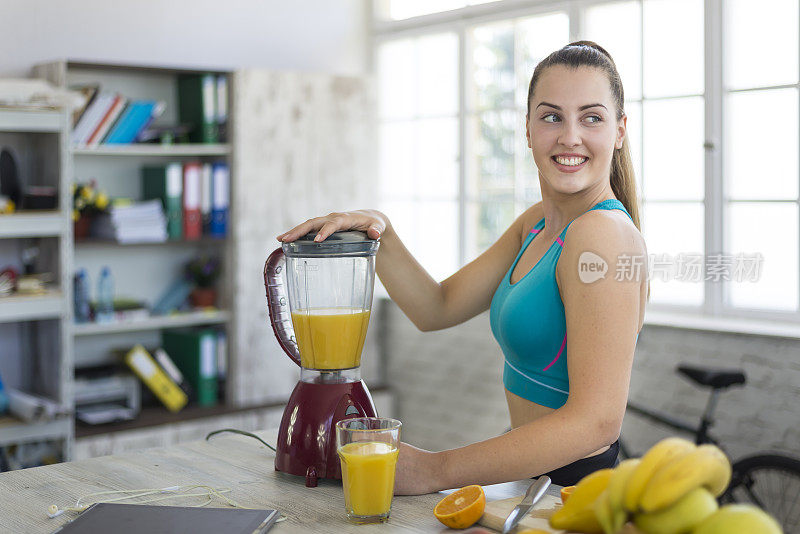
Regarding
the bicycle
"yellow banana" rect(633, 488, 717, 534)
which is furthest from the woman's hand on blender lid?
the bicycle

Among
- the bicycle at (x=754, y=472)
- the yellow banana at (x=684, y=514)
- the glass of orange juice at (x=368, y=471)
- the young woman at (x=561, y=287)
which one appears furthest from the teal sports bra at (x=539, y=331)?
the bicycle at (x=754, y=472)

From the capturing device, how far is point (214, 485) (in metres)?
1.42

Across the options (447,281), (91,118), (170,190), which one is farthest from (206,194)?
(447,281)

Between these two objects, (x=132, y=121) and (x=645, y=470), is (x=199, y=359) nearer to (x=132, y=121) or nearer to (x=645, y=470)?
(x=132, y=121)

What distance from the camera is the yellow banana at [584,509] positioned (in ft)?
3.27

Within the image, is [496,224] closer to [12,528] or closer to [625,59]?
[625,59]

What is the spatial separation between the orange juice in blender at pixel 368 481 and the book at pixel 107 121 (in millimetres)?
2663

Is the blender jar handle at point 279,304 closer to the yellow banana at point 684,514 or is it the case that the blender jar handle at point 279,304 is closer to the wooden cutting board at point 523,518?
the wooden cutting board at point 523,518

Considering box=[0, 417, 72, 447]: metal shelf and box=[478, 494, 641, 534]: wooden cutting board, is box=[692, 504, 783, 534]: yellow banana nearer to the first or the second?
box=[478, 494, 641, 534]: wooden cutting board

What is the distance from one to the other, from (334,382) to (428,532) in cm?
A: 36

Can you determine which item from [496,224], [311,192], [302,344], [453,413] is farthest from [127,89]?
[302,344]

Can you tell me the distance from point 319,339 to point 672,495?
74cm

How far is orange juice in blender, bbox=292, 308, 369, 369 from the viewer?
149cm

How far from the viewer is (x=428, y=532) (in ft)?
3.96
